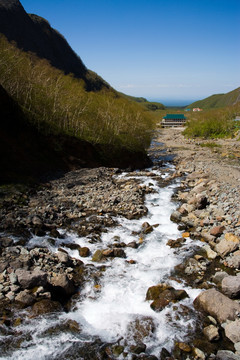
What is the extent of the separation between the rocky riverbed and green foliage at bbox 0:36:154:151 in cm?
1077

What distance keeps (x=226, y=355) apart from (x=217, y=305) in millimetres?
1785

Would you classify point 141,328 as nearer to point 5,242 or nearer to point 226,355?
point 226,355

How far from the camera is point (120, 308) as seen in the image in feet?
30.1

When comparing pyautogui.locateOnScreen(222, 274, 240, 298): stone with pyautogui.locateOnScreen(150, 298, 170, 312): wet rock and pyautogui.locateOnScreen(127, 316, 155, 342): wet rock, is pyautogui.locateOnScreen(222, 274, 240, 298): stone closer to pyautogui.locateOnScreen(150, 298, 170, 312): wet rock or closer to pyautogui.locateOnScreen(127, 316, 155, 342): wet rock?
pyautogui.locateOnScreen(150, 298, 170, 312): wet rock

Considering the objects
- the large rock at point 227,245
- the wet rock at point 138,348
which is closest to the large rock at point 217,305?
the wet rock at point 138,348

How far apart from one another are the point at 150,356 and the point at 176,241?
7.06 metres

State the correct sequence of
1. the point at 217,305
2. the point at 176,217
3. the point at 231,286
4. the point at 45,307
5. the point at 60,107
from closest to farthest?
the point at 45,307 < the point at 217,305 < the point at 231,286 < the point at 176,217 < the point at 60,107

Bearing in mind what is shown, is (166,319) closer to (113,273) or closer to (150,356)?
(150,356)

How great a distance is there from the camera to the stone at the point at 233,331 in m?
7.78

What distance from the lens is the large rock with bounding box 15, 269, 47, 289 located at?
9.23 m

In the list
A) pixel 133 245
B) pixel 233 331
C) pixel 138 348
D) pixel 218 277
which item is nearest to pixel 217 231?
pixel 218 277

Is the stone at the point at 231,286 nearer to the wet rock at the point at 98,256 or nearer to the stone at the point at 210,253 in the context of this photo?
the stone at the point at 210,253

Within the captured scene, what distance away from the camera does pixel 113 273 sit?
11047mm

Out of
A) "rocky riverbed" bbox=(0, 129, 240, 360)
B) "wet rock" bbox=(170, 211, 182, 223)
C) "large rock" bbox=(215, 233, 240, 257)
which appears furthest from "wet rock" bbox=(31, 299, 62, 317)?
"wet rock" bbox=(170, 211, 182, 223)
